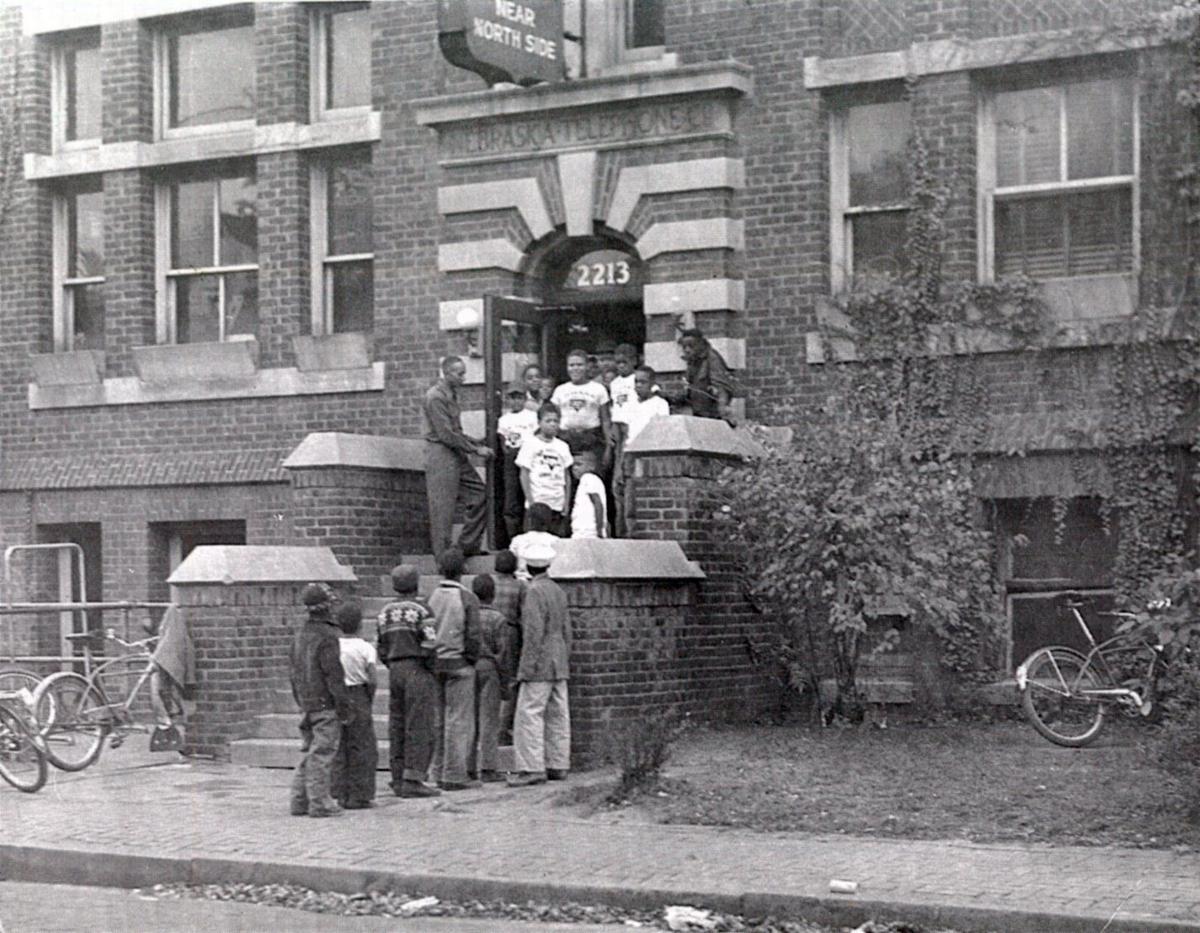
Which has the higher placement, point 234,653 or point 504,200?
point 504,200

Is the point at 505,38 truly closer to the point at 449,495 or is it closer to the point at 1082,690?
the point at 449,495

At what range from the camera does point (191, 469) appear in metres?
20.2

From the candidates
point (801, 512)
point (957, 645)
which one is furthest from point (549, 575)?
point (957, 645)

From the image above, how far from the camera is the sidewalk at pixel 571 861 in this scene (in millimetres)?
9266

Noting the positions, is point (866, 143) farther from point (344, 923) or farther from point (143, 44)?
point (344, 923)

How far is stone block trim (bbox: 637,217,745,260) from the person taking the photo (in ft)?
57.8

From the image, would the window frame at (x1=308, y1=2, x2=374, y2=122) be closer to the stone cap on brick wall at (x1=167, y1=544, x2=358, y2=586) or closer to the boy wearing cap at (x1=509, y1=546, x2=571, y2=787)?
the stone cap on brick wall at (x1=167, y1=544, x2=358, y2=586)

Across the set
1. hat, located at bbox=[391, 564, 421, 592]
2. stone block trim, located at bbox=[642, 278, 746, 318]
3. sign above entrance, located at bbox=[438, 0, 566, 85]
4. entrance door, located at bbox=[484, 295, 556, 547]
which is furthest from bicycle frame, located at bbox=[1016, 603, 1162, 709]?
sign above entrance, located at bbox=[438, 0, 566, 85]

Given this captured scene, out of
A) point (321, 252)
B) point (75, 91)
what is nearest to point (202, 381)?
point (321, 252)

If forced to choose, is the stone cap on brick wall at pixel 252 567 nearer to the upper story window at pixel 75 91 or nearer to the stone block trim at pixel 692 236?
the stone block trim at pixel 692 236

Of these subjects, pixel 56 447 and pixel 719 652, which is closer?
pixel 719 652

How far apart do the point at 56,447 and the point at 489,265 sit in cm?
567

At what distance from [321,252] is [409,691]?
25.6ft

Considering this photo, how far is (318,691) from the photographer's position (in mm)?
12844
